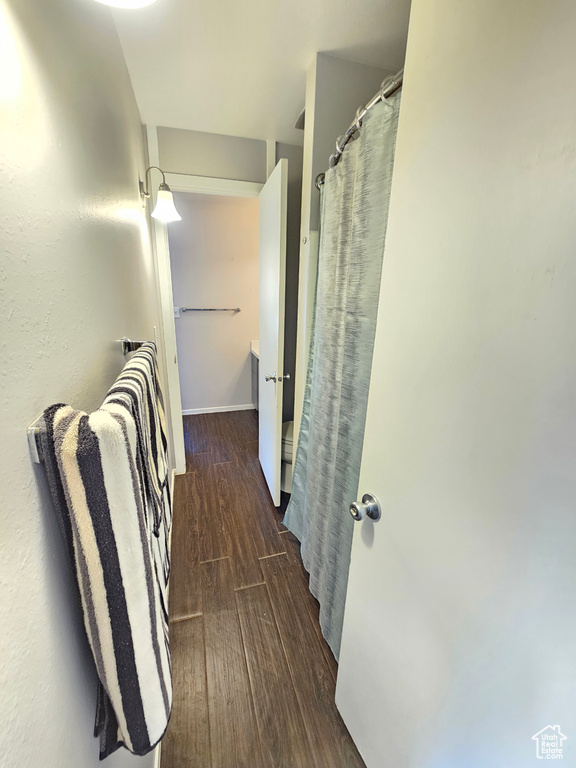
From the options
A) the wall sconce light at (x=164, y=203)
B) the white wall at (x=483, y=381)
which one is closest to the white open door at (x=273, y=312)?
the wall sconce light at (x=164, y=203)

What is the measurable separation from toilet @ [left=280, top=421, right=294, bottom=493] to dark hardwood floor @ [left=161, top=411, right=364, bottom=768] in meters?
0.19

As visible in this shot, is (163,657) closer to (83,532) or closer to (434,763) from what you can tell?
(83,532)

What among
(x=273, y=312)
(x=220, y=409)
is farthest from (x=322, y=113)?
(x=220, y=409)

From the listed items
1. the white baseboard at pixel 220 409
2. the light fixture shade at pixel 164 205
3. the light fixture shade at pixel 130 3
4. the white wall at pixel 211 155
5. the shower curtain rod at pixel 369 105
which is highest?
→ the white wall at pixel 211 155

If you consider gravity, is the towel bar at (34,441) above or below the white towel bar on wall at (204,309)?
Answer: below

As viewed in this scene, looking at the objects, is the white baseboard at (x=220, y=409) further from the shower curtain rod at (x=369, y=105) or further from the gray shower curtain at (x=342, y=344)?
the shower curtain rod at (x=369, y=105)

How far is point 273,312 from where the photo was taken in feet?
6.34

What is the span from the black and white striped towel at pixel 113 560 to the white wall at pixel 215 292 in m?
2.98

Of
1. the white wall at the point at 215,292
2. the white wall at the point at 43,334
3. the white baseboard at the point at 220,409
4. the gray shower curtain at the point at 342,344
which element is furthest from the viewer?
the white baseboard at the point at 220,409

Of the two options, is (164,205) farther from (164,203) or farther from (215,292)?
(215,292)

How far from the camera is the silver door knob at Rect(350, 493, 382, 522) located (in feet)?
2.63

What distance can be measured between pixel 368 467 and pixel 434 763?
63 cm

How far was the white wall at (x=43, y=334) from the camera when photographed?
37 cm

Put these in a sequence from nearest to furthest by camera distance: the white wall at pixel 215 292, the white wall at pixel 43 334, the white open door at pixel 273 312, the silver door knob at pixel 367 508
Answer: the white wall at pixel 43 334
the silver door knob at pixel 367 508
the white open door at pixel 273 312
the white wall at pixel 215 292
